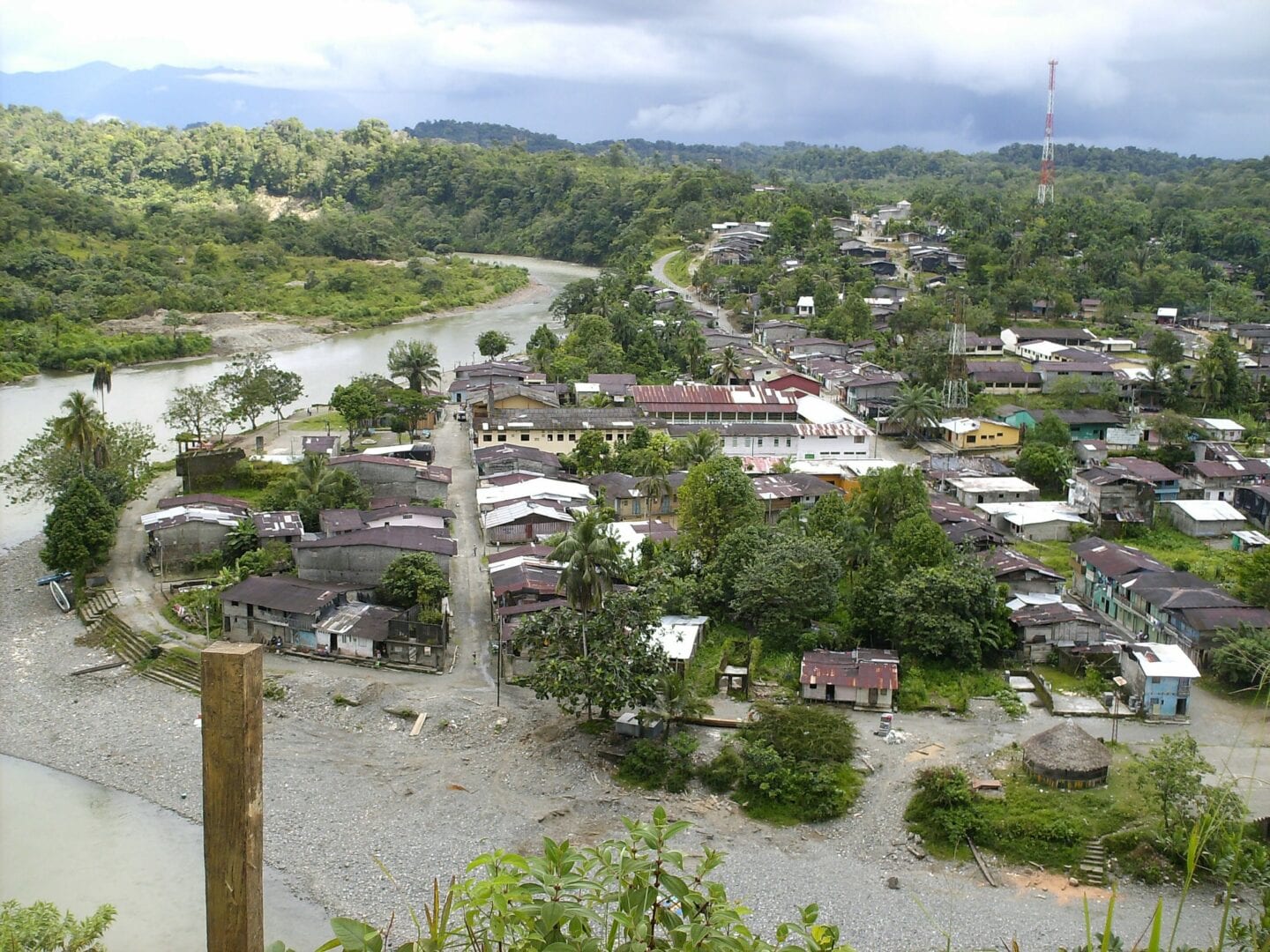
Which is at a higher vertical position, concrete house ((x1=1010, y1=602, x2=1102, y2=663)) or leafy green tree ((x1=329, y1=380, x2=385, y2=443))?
leafy green tree ((x1=329, y1=380, x2=385, y2=443))

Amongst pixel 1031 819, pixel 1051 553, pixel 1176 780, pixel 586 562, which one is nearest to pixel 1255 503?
pixel 1051 553

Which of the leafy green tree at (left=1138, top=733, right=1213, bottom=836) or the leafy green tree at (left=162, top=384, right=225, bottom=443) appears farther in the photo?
the leafy green tree at (left=162, top=384, right=225, bottom=443)

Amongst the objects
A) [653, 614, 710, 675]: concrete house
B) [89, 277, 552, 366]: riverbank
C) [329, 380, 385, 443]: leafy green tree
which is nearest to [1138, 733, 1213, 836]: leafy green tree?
[653, 614, 710, 675]: concrete house

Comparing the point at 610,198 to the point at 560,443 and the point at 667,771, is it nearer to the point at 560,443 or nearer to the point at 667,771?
the point at 560,443

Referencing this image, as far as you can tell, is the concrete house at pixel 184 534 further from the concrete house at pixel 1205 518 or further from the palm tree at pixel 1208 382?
the palm tree at pixel 1208 382

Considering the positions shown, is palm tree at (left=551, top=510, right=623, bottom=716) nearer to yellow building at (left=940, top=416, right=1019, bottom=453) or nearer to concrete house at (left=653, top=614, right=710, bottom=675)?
concrete house at (left=653, top=614, right=710, bottom=675)

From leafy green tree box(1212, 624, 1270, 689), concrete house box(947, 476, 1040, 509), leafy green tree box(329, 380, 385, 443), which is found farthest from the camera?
leafy green tree box(329, 380, 385, 443)

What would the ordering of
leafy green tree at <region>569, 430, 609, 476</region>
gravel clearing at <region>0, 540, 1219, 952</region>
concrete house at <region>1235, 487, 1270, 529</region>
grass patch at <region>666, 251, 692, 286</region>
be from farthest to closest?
grass patch at <region>666, 251, 692, 286</region> → leafy green tree at <region>569, 430, 609, 476</region> → concrete house at <region>1235, 487, 1270, 529</region> → gravel clearing at <region>0, 540, 1219, 952</region>
